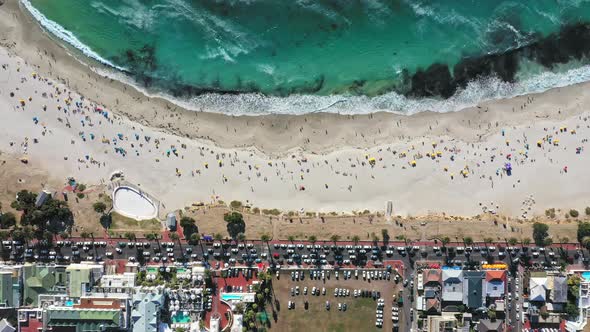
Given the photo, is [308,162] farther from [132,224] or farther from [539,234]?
[539,234]

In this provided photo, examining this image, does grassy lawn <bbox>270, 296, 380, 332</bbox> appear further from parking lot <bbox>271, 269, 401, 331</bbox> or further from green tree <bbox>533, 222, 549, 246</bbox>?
green tree <bbox>533, 222, 549, 246</bbox>

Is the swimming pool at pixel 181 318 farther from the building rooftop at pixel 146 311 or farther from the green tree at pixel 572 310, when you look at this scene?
the green tree at pixel 572 310

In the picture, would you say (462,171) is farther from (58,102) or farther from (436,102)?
(58,102)

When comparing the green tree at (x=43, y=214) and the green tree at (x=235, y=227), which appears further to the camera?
the green tree at (x=235, y=227)

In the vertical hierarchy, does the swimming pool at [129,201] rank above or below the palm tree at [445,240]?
above

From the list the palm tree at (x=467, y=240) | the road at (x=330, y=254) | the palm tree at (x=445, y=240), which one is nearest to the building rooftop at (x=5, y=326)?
the road at (x=330, y=254)

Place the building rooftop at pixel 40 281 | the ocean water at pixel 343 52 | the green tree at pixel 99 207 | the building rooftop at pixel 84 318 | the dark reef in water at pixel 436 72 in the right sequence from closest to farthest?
1. the building rooftop at pixel 84 318
2. the building rooftop at pixel 40 281
3. the green tree at pixel 99 207
4. the ocean water at pixel 343 52
5. the dark reef in water at pixel 436 72

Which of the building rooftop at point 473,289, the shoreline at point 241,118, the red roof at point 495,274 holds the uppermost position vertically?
the shoreline at point 241,118

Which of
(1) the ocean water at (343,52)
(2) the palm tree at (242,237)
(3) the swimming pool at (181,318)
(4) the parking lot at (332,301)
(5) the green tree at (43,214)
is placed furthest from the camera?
(1) the ocean water at (343,52)
